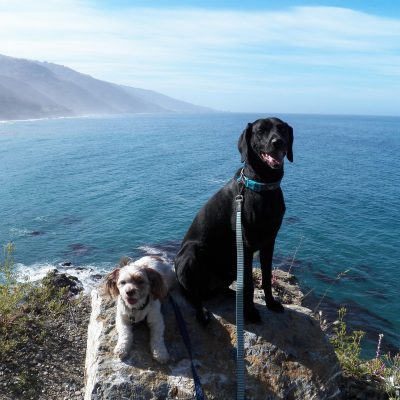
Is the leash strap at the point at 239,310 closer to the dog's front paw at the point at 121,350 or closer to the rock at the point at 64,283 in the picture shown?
the dog's front paw at the point at 121,350

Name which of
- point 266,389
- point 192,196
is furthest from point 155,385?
point 192,196

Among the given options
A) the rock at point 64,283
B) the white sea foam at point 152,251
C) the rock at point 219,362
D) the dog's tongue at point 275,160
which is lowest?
the white sea foam at point 152,251

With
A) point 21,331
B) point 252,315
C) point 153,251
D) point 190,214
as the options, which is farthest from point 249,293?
point 190,214

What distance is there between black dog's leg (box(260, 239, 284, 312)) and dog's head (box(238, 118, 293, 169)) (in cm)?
102

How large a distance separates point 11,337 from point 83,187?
35.6 metres

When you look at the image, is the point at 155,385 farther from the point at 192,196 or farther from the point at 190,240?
the point at 192,196

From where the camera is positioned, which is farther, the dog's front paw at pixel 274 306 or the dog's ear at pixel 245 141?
the dog's front paw at pixel 274 306

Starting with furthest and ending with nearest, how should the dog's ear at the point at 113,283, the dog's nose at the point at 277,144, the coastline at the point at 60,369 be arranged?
the coastline at the point at 60,369, the dog's ear at the point at 113,283, the dog's nose at the point at 277,144

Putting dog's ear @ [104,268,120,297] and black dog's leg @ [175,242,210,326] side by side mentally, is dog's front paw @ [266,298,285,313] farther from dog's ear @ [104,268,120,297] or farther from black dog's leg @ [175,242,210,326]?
dog's ear @ [104,268,120,297]

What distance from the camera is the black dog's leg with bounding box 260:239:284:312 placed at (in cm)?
508

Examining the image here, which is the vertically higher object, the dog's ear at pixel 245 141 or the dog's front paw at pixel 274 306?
the dog's ear at pixel 245 141

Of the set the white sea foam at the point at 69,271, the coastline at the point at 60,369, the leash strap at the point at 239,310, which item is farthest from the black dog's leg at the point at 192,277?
the white sea foam at the point at 69,271

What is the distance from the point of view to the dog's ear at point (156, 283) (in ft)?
16.3

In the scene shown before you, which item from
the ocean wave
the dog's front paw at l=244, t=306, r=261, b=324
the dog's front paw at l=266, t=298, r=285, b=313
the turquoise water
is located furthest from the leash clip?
the ocean wave
